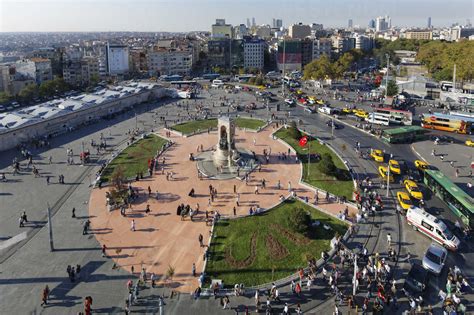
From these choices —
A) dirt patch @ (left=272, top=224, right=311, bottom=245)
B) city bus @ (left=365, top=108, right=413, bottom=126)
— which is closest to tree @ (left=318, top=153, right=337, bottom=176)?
dirt patch @ (left=272, top=224, right=311, bottom=245)

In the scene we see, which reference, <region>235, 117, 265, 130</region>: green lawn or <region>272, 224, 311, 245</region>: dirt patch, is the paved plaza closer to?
<region>272, 224, 311, 245</region>: dirt patch

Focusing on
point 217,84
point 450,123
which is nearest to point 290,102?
point 450,123

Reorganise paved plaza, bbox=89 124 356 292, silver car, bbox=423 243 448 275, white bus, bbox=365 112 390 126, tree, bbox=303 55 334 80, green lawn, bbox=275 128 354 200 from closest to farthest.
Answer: silver car, bbox=423 243 448 275, paved plaza, bbox=89 124 356 292, green lawn, bbox=275 128 354 200, white bus, bbox=365 112 390 126, tree, bbox=303 55 334 80

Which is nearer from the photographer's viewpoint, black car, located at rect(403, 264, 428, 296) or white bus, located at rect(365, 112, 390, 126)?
black car, located at rect(403, 264, 428, 296)

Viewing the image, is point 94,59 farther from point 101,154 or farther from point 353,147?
point 353,147

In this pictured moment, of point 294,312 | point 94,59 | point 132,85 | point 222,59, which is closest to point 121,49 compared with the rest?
point 94,59

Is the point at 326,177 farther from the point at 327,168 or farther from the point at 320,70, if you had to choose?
the point at 320,70

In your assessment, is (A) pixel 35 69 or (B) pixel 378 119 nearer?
(B) pixel 378 119
